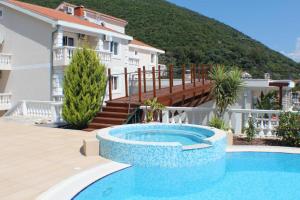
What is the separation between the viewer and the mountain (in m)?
55.8

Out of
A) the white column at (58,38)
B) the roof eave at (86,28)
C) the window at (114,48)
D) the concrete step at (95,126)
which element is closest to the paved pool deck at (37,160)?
the concrete step at (95,126)

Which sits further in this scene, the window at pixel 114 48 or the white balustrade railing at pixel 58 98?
the window at pixel 114 48

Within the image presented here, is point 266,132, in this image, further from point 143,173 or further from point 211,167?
point 143,173

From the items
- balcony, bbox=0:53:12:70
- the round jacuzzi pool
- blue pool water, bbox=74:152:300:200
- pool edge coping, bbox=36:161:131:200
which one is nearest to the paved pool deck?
pool edge coping, bbox=36:161:131:200

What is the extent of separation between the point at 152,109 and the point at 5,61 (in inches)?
541

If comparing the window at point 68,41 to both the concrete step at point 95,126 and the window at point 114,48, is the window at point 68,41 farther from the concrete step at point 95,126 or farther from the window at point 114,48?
the concrete step at point 95,126

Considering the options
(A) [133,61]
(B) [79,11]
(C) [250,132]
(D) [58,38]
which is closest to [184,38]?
(A) [133,61]

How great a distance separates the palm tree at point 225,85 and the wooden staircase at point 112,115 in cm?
424

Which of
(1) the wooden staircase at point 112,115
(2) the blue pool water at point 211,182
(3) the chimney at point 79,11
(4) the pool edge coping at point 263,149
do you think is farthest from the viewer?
(3) the chimney at point 79,11

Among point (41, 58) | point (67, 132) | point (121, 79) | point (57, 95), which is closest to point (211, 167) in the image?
point (67, 132)

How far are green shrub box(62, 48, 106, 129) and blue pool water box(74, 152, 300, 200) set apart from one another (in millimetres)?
6811

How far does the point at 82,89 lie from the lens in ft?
52.3

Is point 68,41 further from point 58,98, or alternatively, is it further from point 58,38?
point 58,98

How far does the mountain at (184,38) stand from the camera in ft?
183
